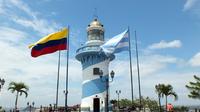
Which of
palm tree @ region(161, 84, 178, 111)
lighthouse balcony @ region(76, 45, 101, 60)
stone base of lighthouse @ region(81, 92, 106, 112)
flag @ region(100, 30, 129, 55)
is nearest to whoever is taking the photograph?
flag @ region(100, 30, 129, 55)

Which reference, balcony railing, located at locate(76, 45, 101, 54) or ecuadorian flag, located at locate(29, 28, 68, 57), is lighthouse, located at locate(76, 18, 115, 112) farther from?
ecuadorian flag, located at locate(29, 28, 68, 57)

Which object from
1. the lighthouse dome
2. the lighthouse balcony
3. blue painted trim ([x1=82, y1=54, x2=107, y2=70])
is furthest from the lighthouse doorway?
the lighthouse dome

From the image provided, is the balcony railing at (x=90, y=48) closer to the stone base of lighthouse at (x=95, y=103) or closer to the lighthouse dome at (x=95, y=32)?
the lighthouse dome at (x=95, y=32)

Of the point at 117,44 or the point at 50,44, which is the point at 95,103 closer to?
the point at 50,44

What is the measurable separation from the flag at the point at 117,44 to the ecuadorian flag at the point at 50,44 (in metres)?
4.20

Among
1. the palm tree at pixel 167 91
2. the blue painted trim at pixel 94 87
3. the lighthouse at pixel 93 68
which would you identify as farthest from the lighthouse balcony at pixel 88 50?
the palm tree at pixel 167 91

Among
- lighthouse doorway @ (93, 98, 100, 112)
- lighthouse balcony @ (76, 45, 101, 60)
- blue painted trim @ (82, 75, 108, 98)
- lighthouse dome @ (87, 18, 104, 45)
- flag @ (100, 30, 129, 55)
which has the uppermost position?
lighthouse dome @ (87, 18, 104, 45)

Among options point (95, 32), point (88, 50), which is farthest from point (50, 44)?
point (95, 32)

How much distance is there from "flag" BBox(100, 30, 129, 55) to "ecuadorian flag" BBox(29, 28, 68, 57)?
420 centimetres

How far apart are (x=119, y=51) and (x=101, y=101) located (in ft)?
42.9

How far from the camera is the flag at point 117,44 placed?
27891 millimetres

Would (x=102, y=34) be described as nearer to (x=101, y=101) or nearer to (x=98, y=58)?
(x=98, y=58)

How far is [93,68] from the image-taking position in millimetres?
41156

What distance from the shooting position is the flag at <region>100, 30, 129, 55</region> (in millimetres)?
27891
